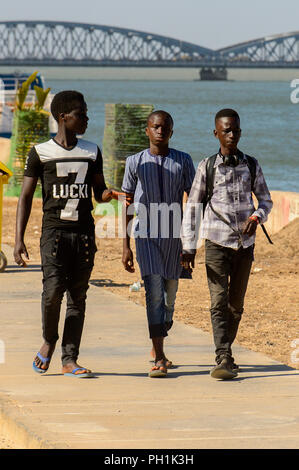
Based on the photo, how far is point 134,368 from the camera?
6922mm

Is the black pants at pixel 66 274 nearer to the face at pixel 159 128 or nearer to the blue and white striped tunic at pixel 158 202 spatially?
the blue and white striped tunic at pixel 158 202

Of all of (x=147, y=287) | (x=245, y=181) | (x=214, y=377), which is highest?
(x=245, y=181)

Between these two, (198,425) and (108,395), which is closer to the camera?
(198,425)

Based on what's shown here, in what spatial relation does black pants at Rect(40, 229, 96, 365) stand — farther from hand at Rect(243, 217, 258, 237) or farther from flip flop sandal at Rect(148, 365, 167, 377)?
hand at Rect(243, 217, 258, 237)

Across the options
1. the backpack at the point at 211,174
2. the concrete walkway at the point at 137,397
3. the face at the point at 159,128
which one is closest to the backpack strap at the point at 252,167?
the backpack at the point at 211,174

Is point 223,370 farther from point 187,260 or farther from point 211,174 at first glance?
point 211,174

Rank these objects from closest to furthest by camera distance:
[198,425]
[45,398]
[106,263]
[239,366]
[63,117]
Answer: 1. [198,425]
2. [45,398]
3. [63,117]
4. [239,366]
5. [106,263]

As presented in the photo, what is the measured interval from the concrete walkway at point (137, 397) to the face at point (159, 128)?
4.57 feet

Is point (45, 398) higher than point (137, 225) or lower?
lower

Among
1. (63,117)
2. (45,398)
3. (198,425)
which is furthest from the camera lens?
(63,117)
